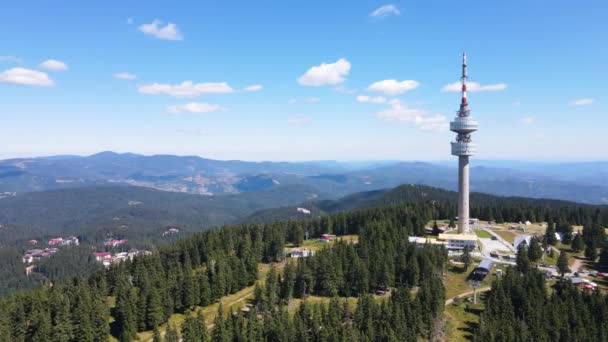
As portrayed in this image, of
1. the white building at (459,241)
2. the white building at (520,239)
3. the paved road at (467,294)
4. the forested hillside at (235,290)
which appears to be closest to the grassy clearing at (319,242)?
the forested hillside at (235,290)

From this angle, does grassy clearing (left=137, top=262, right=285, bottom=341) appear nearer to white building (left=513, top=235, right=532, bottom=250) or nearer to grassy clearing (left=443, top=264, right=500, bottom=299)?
grassy clearing (left=443, top=264, right=500, bottom=299)

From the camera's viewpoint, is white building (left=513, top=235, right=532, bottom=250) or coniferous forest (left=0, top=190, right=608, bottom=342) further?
white building (left=513, top=235, right=532, bottom=250)

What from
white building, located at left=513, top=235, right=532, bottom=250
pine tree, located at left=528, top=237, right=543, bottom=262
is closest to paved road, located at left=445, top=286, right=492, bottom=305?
pine tree, located at left=528, top=237, right=543, bottom=262

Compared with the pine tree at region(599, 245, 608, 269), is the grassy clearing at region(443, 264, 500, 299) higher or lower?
lower

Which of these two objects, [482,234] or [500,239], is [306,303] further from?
[482,234]

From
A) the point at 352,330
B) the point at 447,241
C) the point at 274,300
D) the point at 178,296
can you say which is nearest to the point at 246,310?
the point at 274,300

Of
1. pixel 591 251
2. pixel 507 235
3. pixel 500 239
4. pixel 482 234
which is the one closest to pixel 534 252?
pixel 591 251

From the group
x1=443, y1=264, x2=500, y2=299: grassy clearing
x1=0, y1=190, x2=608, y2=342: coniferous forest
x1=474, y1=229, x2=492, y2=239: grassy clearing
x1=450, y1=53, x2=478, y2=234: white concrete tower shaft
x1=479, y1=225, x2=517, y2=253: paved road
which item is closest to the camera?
x1=0, y1=190, x2=608, y2=342: coniferous forest

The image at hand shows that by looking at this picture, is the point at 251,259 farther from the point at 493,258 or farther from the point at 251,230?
the point at 493,258

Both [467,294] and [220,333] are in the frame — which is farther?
[467,294]

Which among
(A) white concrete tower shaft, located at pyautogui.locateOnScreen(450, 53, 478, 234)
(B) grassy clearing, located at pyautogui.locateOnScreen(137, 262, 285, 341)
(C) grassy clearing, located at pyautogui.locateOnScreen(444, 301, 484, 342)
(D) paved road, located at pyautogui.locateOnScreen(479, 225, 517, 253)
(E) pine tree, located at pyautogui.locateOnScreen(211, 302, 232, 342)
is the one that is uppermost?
(A) white concrete tower shaft, located at pyautogui.locateOnScreen(450, 53, 478, 234)
